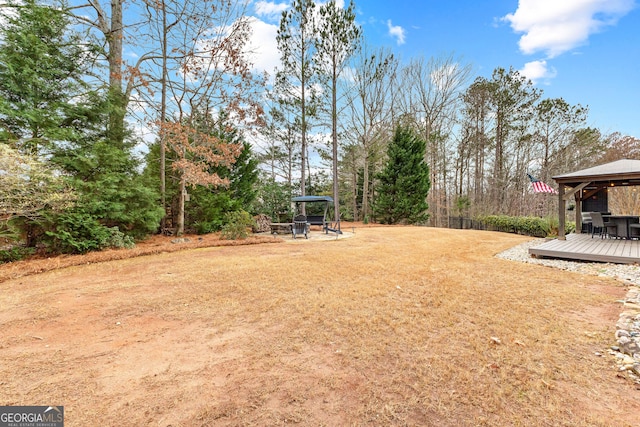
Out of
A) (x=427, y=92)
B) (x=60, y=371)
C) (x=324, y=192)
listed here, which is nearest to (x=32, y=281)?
(x=60, y=371)

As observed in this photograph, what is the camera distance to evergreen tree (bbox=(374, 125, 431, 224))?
15.7 metres

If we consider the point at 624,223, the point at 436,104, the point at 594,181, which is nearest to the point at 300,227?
the point at 594,181

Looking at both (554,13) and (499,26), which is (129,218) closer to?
(554,13)

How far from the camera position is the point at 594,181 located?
7.17 metres

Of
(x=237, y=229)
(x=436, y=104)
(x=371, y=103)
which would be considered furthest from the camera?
(x=436, y=104)

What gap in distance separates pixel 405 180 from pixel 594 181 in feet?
29.2

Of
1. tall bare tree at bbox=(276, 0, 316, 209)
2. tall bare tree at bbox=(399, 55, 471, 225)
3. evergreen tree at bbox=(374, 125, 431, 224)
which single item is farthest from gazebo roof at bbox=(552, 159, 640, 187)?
tall bare tree at bbox=(399, 55, 471, 225)

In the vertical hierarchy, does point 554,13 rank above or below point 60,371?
above

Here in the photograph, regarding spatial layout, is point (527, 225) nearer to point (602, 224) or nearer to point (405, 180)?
point (602, 224)

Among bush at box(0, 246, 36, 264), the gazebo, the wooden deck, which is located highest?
the gazebo

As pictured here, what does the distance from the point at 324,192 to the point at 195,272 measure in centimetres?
1558

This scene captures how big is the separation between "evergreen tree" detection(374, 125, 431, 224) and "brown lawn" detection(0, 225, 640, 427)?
11.5m

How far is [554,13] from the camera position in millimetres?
8562

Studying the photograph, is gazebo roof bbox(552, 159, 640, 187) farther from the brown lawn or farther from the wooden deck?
the brown lawn
